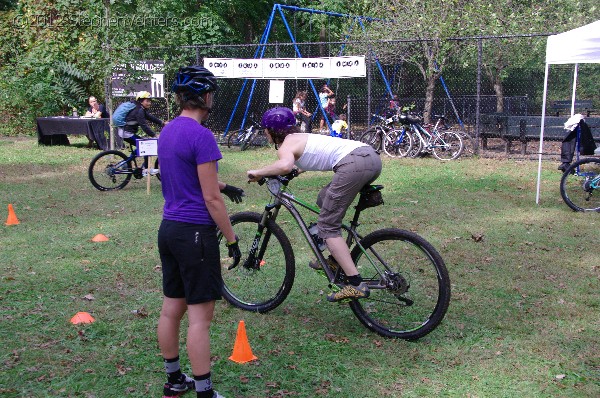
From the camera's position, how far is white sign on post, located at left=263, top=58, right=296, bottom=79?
1642cm

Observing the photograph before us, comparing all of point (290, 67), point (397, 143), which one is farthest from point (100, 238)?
point (290, 67)

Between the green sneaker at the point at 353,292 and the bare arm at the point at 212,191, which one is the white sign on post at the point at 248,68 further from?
the bare arm at the point at 212,191

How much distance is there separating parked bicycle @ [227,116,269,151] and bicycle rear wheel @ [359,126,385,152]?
2.88m

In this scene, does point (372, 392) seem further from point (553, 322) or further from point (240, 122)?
point (240, 122)

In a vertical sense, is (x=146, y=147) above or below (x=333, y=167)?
below

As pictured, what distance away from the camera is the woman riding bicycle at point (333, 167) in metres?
4.46

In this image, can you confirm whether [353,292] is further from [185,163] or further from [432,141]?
[432,141]

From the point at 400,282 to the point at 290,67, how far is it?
40.9 ft

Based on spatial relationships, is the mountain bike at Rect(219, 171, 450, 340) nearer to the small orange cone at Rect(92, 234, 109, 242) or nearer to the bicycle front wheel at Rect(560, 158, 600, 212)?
the small orange cone at Rect(92, 234, 109, 242)

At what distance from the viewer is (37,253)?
22.2 ft

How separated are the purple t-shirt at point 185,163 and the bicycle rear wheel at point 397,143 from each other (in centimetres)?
1183

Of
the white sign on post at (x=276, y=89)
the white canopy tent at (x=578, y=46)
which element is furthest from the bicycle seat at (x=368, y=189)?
the white sign on post at (x=276, y=89)

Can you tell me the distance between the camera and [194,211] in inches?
137

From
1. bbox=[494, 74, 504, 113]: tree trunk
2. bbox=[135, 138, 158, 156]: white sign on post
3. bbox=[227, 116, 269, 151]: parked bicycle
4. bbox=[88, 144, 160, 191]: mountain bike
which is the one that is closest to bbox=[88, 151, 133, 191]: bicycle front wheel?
bbox=[88, 144, 160, 191]: mountain bike
